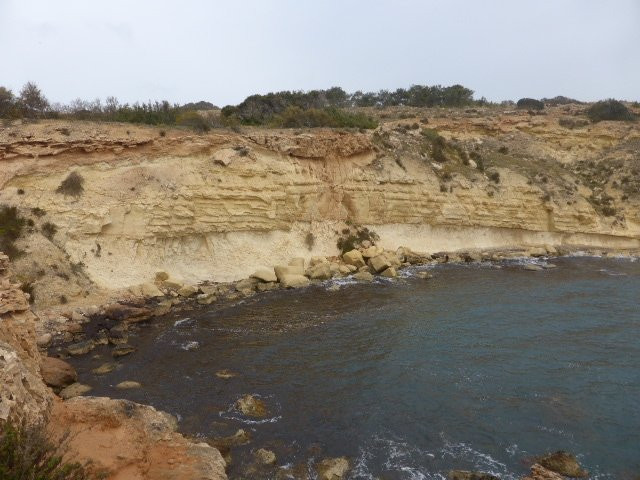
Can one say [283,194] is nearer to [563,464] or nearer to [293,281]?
[293,281]

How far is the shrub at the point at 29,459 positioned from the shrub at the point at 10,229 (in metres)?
13.8

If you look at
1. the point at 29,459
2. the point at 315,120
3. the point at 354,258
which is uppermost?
the point at 315,120

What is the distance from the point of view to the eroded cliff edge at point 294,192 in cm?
2095

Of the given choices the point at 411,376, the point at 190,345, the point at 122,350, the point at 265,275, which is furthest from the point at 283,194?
the point at 411,376

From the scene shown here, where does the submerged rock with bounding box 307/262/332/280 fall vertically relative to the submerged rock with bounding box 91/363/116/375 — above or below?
above

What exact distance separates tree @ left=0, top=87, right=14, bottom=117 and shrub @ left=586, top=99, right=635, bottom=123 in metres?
40.5

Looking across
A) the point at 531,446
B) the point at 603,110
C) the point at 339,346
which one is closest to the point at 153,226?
the point at 339,346

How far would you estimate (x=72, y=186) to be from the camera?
21250 millimetres

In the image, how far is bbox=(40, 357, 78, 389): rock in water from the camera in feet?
→ 41.3

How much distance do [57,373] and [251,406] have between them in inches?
213

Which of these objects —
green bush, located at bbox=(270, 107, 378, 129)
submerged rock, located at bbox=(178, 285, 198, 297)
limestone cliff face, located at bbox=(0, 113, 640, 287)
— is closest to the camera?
submerged rock, located at bbox=(178, 285, 198, 297)

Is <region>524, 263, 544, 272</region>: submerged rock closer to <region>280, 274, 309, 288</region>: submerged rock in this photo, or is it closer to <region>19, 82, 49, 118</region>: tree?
<region>280, 274, 309, 288</region>: submerged rock

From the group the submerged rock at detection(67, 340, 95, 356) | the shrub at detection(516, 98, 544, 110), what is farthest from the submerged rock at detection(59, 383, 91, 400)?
the shrub at detection(516, 98, 544, 110)

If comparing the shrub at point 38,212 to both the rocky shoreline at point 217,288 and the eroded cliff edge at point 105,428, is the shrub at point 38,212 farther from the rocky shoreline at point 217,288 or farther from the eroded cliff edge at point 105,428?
the eroded cliff edge at point 105,428
